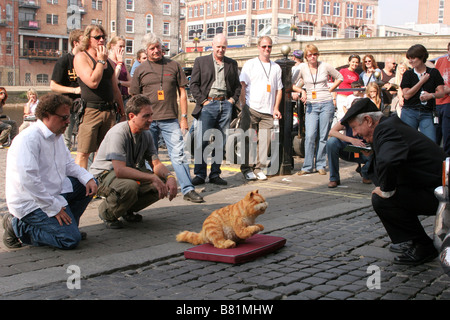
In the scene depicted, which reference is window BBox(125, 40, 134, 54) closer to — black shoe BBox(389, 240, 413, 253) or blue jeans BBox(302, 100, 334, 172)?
blue jeans BBox(302, 100, 334, 172)

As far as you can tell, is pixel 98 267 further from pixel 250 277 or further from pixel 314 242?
pixel 314 242

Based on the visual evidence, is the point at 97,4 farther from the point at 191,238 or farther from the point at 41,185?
the point at 191,238

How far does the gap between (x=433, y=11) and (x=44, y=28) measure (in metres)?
79.9

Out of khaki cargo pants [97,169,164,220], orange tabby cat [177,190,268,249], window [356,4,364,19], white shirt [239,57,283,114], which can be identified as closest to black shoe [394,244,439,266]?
orange tabby cat [177,190,268,249]

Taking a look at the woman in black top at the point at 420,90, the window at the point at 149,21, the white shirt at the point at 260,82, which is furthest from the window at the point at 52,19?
the woman in black top at the point at 420,90

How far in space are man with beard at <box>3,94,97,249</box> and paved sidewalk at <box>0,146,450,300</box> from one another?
0.16 meters

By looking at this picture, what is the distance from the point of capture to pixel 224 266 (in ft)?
15.4

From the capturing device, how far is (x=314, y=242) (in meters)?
5.50

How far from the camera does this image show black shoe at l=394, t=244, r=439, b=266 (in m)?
4.77

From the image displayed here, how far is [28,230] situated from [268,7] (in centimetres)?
8869

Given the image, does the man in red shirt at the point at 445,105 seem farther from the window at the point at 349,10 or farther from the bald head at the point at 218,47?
the window at the point at 349,10

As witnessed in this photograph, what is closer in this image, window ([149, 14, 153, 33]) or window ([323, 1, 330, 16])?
window ([149, 14, 153, 33])

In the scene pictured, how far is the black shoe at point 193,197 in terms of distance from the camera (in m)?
7.37

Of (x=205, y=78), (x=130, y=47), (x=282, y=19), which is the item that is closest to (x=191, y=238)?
(x=205, y=78)
